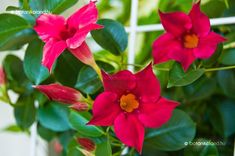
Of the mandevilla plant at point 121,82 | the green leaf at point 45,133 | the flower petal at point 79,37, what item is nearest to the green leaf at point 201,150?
the mandevilla plant at point 121,82

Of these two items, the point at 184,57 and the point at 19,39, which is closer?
the point at 184,57

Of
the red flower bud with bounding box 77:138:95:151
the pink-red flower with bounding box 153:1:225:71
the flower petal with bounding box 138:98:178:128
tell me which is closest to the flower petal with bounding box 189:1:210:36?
the pink-red flower with bounding box 153:1:225:71

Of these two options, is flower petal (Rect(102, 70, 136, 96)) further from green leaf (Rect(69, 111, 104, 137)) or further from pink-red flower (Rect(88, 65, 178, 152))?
green leaf (Rect(69, 111, 104, 137))

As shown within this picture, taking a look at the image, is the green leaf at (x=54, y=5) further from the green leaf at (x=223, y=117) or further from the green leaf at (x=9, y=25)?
the green leaf at (x=223, y=117)

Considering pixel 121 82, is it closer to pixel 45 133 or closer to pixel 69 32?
pixel 69 32

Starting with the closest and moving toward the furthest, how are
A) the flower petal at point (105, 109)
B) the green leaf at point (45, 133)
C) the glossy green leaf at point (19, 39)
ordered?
the flower petal at point (105, 109), the glossy green leaf at point (19, 39), the green leaf at point (45, 133)

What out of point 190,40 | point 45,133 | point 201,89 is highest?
point 190,40

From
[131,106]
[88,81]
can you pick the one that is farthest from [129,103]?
[88,81]
